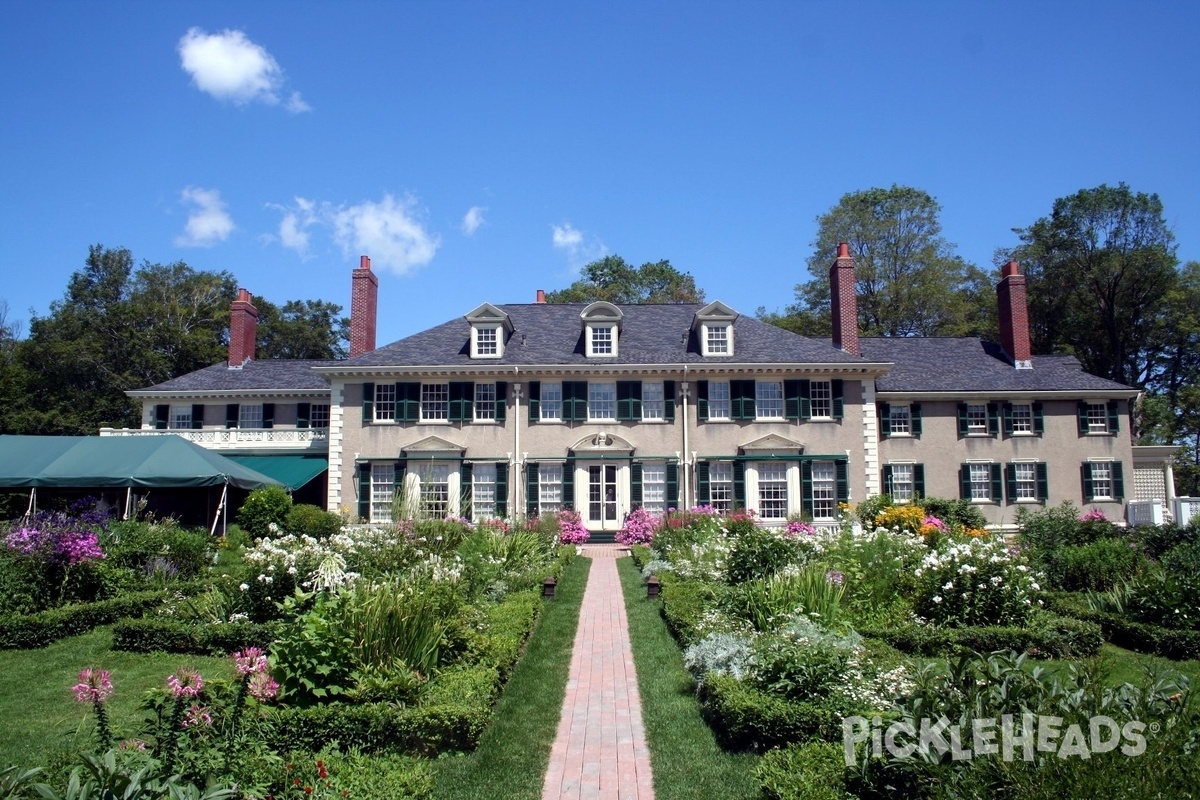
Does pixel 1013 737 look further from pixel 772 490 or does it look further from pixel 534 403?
pixel 534 403

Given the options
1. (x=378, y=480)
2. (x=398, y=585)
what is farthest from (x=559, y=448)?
(x=398, y=585)

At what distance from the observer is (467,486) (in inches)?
1014

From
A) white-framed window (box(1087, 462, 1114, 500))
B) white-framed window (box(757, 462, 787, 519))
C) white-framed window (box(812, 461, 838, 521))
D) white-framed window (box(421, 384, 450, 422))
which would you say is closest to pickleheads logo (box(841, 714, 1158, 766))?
white-framed window (box(757, 462, 787, 519))

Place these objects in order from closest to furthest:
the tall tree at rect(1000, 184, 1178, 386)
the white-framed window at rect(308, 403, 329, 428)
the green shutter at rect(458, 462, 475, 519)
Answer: the green shutter at rect(458, 462, 475, 519) → the white-framed window at rect(308, 403, 329, 428) → the tall tree at rect(1000, 184, 1178, 386)

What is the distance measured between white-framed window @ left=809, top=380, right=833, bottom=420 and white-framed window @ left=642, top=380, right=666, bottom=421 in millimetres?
4842

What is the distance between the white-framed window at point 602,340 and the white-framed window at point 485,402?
342 centimetres

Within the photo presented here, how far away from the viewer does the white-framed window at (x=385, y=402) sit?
2636cm

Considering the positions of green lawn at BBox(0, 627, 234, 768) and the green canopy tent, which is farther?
the green canopy tent

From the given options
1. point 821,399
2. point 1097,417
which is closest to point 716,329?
point 821,399

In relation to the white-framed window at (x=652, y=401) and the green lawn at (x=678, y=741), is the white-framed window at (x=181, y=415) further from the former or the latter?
the green lawn at (x=678, y=741)

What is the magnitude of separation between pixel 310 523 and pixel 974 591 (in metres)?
17.2

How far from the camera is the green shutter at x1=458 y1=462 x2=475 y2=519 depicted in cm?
2528

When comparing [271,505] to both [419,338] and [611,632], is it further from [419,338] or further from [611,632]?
[611,632]

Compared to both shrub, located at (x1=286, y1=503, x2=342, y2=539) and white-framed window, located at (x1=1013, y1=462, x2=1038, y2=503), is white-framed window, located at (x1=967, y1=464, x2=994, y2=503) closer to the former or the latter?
white-framed window, located at (x1=1013, y1=462, x2=1038, y2=503)
